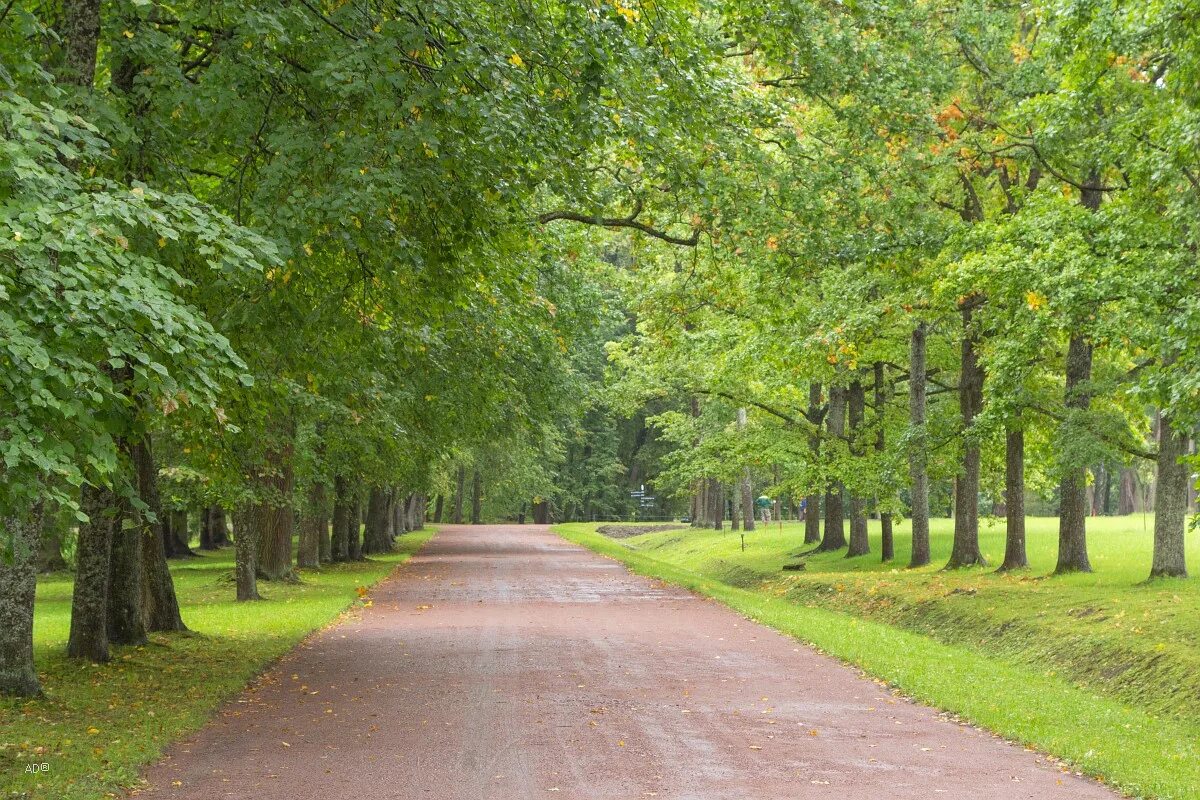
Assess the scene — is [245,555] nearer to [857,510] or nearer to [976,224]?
[976,224]

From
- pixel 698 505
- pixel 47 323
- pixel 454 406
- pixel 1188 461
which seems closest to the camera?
pixel 47 323

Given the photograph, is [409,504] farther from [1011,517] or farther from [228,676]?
[228,676]

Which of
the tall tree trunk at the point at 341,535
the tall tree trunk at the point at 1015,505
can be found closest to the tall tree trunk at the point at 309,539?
the tall tree trunk at the point at 341,535

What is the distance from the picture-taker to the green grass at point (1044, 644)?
9867 millimetres

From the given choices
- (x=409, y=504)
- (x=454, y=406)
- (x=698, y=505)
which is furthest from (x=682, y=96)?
(x=409, y=504)

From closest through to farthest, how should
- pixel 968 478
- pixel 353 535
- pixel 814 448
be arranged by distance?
pixel 968 478 < pixel 814 448 < pixel 353 535

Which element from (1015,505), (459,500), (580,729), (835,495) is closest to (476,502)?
(459,500)

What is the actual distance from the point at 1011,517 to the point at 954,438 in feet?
6.99

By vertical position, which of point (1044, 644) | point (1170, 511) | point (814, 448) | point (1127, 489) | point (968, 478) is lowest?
point (1044, 644)

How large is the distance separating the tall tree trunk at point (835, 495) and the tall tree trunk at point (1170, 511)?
44.3 ft

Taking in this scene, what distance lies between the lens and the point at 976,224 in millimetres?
18500

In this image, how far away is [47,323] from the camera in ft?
22.1

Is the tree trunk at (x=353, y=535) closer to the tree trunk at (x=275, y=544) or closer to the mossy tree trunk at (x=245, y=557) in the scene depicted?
the tree trunk at (x=275, y=544)

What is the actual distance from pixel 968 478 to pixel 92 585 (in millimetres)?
18083
